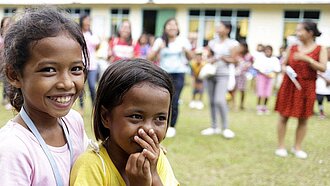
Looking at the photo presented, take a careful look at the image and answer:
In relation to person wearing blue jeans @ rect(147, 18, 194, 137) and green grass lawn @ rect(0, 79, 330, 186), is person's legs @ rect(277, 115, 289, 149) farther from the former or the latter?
person wearing blue jeans @ rect(147, 18, 194, 137)

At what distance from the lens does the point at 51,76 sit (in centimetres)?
109

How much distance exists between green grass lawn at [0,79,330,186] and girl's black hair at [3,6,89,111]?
2330mm

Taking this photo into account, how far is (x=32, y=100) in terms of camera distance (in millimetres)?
1108

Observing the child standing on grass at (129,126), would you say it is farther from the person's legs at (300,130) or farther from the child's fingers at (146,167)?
the person's legs at (300,130)

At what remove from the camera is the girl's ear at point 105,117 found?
3.96ft

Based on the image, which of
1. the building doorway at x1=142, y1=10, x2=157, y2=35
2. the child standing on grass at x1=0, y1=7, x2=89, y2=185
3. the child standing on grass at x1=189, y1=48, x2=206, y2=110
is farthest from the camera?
the building doorway at x1=142, y1=10, x2=157, y2=35

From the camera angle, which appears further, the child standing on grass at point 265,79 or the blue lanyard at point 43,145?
the child standing on grass at point 265,79

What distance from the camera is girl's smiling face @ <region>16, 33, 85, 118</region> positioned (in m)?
1.08

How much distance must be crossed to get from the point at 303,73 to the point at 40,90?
11.7ft

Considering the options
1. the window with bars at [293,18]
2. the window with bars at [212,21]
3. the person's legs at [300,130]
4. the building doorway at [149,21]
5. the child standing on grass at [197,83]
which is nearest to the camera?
the person's legs at [300,130]

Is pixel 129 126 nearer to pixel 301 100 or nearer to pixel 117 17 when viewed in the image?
pixel 301 100

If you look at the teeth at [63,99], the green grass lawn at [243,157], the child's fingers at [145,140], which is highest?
the teeth at [63,99]

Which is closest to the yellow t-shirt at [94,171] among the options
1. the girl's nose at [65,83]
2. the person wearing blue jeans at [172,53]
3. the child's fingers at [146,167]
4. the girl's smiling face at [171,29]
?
the child's fingers at [146,167]

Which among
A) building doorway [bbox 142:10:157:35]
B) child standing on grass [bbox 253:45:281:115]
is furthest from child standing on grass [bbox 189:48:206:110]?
building doorway [bbox 142:10:157:35]
